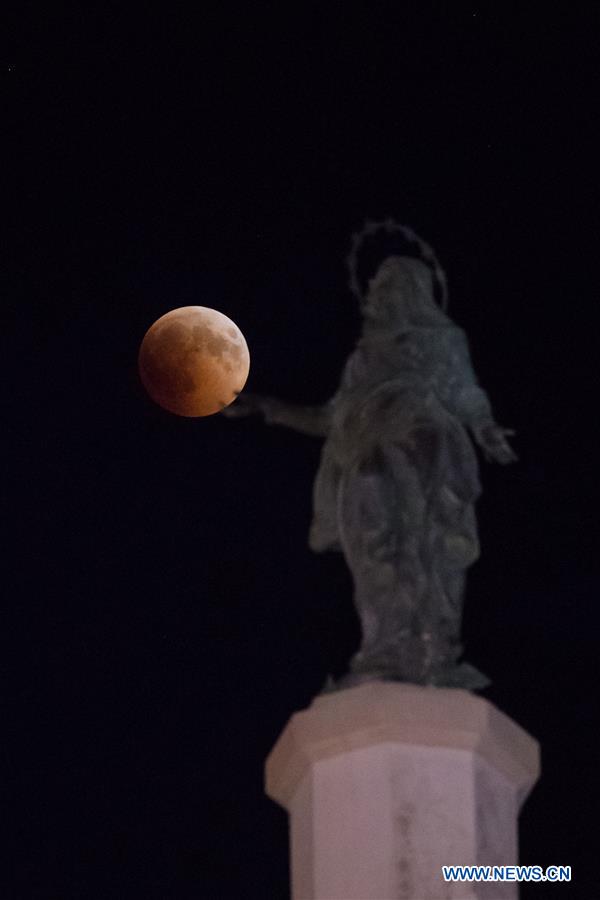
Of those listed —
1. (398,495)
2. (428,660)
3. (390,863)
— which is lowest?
(390,863)

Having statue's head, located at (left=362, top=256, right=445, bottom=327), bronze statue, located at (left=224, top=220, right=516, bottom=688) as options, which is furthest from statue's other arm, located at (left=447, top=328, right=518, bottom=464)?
statue's head, located at (left=362, top=256, right=445, bottom=327)

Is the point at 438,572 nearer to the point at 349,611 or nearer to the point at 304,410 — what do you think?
the point at 304,410

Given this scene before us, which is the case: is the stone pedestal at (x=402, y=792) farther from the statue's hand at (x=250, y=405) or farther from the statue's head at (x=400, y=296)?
the statue's head at (x=400, y=296)

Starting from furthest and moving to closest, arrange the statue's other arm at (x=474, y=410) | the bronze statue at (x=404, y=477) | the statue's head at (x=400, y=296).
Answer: the statue's head at (x=400, y=296) < the statue's other arm at (x=474, y=410) < the bronze statue at (x=404, y=477)

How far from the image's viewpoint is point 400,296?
45.0ft

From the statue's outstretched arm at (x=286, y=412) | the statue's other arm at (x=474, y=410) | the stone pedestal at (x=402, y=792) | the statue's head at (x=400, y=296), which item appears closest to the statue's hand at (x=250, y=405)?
the statue's outstretched arm at (x=286, y=412)

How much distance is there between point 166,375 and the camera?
1336 cm

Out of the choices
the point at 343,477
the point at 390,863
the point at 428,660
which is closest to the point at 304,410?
the point at 343,477

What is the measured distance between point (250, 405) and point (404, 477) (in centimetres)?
98

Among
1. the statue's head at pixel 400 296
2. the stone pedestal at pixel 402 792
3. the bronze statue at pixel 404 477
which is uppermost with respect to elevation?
the statue's head at pixel 400 296

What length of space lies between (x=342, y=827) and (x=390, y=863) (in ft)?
1.09

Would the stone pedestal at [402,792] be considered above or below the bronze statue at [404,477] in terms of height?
below

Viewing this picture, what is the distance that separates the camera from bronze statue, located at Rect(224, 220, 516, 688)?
1264cm

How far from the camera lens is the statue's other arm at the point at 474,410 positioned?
42.9ft
